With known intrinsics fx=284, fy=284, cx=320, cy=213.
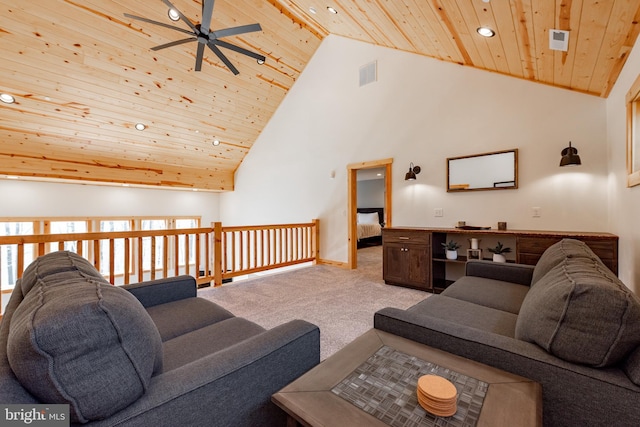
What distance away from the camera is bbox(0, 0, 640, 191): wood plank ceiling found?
2352mm

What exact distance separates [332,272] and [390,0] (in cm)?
385

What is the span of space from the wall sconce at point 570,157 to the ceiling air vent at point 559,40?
4.00ft

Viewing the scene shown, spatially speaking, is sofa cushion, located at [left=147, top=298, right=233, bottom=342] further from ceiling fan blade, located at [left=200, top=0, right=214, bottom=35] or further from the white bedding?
the white bedding

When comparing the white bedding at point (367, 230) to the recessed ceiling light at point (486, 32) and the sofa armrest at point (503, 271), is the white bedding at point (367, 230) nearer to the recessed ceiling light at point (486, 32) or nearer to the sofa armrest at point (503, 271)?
the sofa armrest at point (503, 271)

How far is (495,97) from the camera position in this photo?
3.75m

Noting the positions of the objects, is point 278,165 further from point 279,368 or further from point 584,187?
point 279,368

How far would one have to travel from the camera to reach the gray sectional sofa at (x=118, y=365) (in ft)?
2.19

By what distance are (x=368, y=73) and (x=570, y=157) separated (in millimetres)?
3281

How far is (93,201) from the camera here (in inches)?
247

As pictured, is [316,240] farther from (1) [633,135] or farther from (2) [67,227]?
(2) [67,227]

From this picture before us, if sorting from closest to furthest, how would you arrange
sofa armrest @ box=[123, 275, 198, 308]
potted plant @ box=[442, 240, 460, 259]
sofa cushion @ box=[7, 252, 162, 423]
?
sofa cushion @ box=[7, 252, 162, 423] < sofa armrest @ box=[123, 275, 198, 308] < potted plant @ box=[442, 240, 460, 259]

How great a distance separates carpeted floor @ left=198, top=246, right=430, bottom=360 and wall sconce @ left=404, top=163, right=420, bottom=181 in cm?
165

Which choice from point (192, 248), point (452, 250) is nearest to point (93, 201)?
point (192, 248)

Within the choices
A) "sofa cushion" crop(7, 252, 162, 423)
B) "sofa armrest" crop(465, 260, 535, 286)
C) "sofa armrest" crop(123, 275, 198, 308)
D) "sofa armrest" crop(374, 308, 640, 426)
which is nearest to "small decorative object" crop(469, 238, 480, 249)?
"sofa armrest" crop(465, 260, 535, 286)
